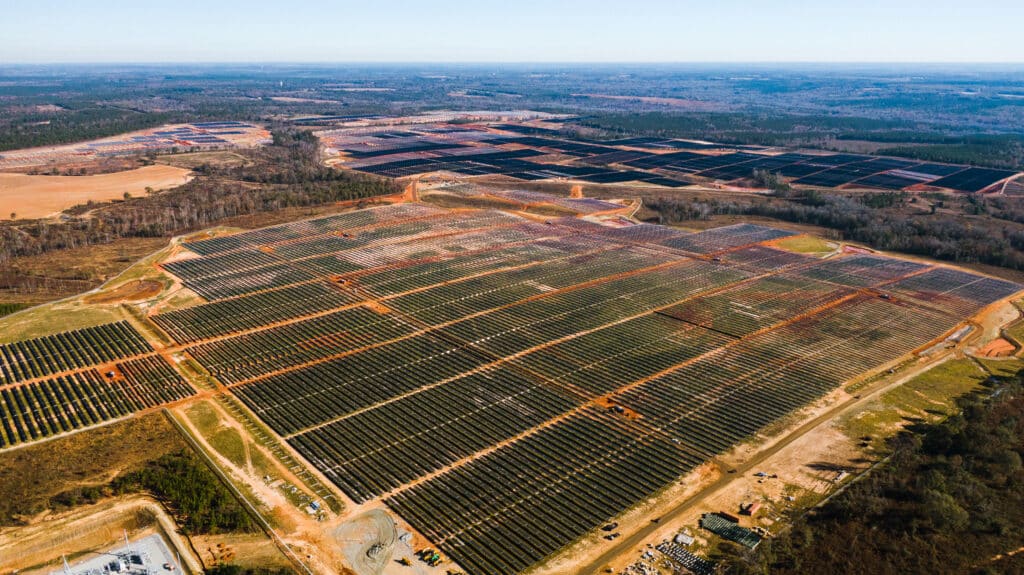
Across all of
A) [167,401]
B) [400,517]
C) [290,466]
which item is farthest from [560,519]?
[167,401]

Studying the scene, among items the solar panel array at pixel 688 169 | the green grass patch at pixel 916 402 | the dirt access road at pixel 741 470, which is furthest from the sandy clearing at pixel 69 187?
the green grass patch at pixel 916 402

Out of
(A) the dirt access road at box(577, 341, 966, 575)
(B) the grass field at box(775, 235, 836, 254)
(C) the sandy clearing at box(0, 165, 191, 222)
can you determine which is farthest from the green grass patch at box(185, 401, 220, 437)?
(B) the grass field at box(775, 235, 836, 254)

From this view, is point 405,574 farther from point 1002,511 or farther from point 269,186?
point 269,186

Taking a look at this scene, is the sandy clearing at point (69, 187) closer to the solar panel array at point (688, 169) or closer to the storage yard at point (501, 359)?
the storage yard at point (501, 359)

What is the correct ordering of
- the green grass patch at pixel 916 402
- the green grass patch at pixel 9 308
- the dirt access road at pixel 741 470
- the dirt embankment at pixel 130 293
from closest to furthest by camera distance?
the dirt access road at pixel 741 470 → the green grass patch at pixel 916 402 → the green grass patch at pixel 9 308 → the dirt embankment at pixel 130 293

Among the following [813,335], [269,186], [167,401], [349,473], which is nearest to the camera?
[349,473]

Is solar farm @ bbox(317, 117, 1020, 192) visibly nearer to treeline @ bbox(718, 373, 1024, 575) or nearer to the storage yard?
the storage yard
